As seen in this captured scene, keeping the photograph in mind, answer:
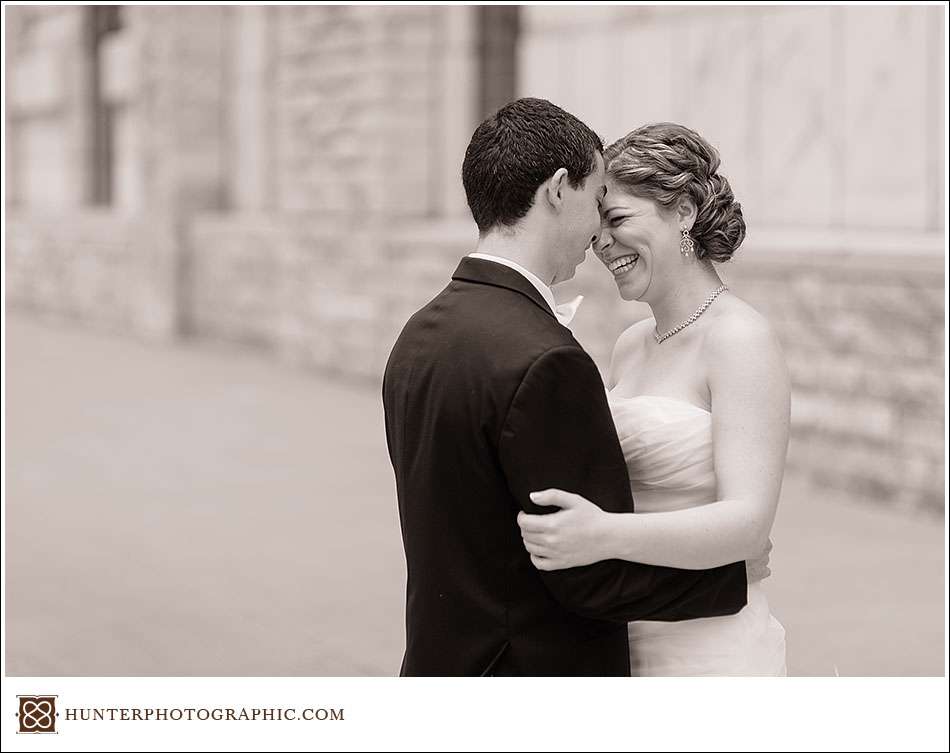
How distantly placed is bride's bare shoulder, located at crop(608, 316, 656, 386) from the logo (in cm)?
151

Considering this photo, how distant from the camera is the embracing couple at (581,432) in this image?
2.54m

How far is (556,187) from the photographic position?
2604 millimetres

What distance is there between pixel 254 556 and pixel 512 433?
562 cm

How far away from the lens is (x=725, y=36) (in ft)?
33.9

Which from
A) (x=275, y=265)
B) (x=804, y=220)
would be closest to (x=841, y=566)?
(x=804, y=220)

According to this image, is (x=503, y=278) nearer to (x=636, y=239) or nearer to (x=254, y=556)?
(x=636, y=239)

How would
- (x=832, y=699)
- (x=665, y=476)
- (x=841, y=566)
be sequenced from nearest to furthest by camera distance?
1. (x=665, y=476)
2. (x=832, y=699)
3. (x=841, y=566)

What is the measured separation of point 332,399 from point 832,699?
34.8ft

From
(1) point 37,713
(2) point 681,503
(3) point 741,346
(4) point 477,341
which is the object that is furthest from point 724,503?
(1) point 37,713

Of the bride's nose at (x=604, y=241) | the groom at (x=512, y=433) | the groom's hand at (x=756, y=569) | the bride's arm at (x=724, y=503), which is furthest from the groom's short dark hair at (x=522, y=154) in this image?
the groom's hand at (x=756, y=569)

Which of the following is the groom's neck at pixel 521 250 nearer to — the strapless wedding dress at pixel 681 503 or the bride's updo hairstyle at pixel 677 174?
the bride's updo hairstyle at pixel 677 174

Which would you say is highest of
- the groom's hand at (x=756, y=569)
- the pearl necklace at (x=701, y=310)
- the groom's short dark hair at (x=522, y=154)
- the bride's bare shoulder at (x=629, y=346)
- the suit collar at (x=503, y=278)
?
the groom's short dark hair at (x=522, y=154)

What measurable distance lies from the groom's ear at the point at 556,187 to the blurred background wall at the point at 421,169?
2644 millimetres

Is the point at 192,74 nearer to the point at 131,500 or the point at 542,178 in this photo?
the point at 131,500
